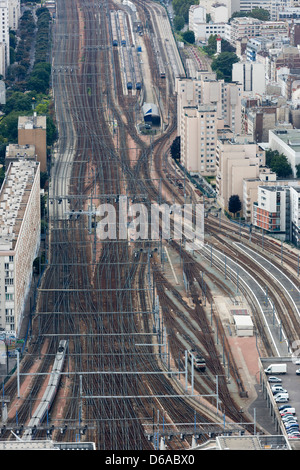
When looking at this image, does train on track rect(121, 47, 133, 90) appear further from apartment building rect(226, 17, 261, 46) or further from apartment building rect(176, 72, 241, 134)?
apartment building rect(176, 72, 241, 134)

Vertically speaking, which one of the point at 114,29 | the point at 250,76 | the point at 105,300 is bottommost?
the point at 105,300

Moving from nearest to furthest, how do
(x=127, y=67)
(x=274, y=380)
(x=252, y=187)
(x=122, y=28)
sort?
1. (x=274, y=380)
2. (x=252, y=187)
3. (x=127, y=67)
4. (x=122, y=28)

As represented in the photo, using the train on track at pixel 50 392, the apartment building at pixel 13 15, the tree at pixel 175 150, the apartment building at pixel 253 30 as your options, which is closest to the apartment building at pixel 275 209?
the tree at pixel 175 150

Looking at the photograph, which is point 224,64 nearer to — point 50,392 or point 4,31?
point 4,31

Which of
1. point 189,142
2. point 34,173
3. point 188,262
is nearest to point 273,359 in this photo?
point 188,262

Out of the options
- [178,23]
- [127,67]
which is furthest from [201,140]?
A: [178,23]

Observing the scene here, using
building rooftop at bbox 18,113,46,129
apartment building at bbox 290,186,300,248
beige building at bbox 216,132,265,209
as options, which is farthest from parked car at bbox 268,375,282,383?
building rooftop at bbox 18,113,46,129
